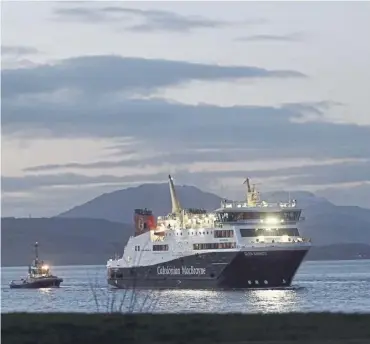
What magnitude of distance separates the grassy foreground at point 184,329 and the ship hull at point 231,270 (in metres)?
59.5

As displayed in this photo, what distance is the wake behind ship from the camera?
87.2 meters

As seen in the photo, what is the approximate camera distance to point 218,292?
84.8 meters

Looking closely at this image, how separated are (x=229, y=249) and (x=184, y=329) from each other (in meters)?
63.2

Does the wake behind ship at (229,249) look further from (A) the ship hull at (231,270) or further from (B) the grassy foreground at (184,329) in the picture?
(B) the grassy foreground at (184,329)

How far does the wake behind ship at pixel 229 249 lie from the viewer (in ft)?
286

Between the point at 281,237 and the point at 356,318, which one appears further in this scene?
the point at 281,237

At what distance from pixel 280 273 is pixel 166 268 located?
9068 millimetres

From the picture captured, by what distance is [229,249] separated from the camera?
3425 inches

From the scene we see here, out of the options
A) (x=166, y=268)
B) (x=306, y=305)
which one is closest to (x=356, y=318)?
(x=306, y=305)

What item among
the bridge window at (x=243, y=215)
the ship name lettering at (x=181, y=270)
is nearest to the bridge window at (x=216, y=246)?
the ship name lettering at (x=181, y=270)

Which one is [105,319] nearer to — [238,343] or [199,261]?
[238,343]

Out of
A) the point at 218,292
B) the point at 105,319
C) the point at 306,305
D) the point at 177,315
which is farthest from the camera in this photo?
the point at 218,292

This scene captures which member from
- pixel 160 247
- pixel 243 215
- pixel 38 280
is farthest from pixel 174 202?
pixel 38 280

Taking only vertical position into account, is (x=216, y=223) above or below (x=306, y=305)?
above
